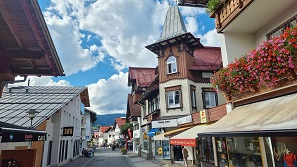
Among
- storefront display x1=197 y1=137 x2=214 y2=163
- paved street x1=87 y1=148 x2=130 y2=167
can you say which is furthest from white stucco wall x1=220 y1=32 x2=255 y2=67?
paved street x1=87 y1=148 x2=130 y2=167

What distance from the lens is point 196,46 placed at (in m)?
22.8

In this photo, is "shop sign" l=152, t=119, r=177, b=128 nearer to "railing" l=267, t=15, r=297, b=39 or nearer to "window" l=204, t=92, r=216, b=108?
"window" l=204, t=92, r=216, b=108

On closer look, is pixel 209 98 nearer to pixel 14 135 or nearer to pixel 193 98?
pixel 193 98

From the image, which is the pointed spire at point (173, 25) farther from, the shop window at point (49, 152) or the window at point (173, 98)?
the shop window at point (49, 152)

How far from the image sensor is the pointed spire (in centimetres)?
2256

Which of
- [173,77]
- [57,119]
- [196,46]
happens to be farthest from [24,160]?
[196,46]

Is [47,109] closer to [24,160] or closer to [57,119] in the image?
[57,119]

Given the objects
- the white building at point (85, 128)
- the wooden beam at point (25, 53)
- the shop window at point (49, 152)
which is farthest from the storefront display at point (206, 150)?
the white building at point (85, 128)

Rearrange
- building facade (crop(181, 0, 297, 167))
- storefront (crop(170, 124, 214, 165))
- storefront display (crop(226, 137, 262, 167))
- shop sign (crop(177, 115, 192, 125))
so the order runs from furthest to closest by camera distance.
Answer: shop sign (crop(177, 115, 192, 125))
storefront (crop(170, 124, 214, 165))
storefront display (crop(226, 137, 262, 167))
building facade (crop(181, 0, 297, 167))

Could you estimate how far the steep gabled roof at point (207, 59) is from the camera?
71.0 feet

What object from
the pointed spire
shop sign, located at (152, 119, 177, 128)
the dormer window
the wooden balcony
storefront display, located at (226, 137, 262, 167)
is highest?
the pointed spire

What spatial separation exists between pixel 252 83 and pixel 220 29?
3328 millimetres

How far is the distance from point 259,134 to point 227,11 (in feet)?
19.9

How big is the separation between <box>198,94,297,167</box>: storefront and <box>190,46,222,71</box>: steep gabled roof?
10988 millimetres
